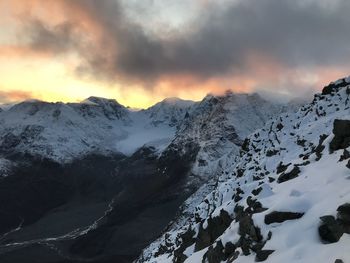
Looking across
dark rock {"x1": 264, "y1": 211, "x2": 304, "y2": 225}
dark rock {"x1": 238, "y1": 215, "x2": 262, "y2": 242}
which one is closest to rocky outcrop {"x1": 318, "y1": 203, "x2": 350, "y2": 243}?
dark rock {"x1": 264, "y1": 211, "x2": 304, "y2": 225}

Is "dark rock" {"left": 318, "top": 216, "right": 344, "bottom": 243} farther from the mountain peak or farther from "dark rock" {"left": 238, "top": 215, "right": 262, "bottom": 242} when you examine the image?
the mountain peak

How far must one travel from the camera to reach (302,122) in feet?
293

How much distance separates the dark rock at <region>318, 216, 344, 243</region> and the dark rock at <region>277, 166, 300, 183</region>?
15.7m

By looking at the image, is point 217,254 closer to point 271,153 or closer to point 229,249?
point 229,249

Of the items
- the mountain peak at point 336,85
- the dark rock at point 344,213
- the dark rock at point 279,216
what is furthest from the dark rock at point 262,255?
the mountain peak at point 336,85

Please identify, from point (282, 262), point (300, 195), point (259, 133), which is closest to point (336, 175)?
point (300, 195)

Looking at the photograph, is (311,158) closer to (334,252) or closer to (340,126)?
(340,126)

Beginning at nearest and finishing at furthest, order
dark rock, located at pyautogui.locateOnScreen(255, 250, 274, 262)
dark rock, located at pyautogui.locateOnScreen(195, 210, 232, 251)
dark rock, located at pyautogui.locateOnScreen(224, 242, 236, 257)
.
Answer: dark rock, located at pyautogui.locateOnScreen(255, 250, 274, 262) → dark rock, located at pyautogui.locateOnScreen(224, 242, 236, 257) → dark rock, located at pyautogui.locateOnScreen(195, 210, 232, 251)

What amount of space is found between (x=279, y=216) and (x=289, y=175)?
43.8 ft

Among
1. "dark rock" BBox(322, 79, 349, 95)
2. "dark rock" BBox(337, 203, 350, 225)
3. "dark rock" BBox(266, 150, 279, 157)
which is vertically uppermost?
"dark rock" BBox(322, 79, 349, 95)

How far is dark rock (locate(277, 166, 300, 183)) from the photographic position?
5094 centimetres

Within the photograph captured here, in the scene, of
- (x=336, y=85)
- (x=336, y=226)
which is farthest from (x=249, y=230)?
(x=336, y=85)

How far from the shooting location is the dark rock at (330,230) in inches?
1334

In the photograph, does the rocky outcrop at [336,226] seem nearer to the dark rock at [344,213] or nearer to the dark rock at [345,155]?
the dark rock at [344,213]
